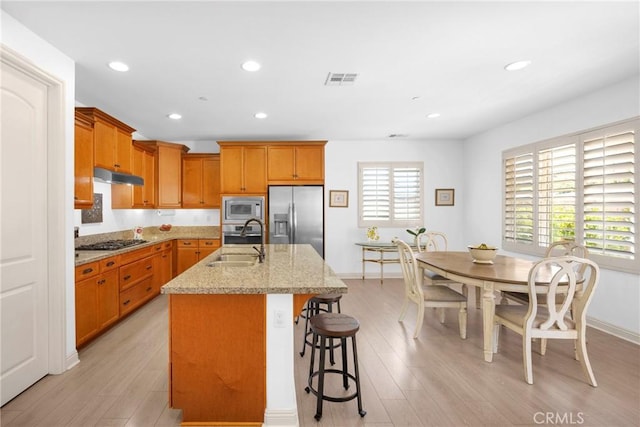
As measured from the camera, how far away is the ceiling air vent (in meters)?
3.00

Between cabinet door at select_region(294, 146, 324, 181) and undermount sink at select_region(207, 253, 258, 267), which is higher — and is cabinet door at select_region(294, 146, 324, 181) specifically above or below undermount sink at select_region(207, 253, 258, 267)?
above

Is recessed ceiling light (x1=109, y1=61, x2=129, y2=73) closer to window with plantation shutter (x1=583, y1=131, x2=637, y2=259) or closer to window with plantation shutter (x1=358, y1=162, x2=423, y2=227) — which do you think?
window with plantation shutter (x1=358, y1=162, x2=423, y2=227)

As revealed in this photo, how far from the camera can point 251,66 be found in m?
2.79

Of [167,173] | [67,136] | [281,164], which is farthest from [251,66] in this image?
[167,173]

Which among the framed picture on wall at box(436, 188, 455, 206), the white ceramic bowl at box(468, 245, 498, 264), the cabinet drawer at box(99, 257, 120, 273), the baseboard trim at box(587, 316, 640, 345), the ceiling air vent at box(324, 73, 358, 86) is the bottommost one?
the baseboard trim at box(587, 316, 640, 345)

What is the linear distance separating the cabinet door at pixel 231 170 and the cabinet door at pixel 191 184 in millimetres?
632

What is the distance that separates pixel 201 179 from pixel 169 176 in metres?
0.51

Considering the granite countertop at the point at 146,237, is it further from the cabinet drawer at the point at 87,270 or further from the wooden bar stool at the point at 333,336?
the wooden bar stool at the point at 333,336

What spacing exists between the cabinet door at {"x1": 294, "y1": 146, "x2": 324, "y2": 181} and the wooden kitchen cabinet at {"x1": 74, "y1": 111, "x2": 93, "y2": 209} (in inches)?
112

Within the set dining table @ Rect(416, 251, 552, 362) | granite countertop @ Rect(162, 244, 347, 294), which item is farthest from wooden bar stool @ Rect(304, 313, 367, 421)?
dining table @ Rect(416, 251, 552, 362)

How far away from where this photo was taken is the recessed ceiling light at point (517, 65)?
2.75 metres

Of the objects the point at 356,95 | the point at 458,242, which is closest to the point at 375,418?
the point at 356,95

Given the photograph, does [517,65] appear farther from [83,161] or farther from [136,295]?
[136,295]

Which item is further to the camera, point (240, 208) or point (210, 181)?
point (210, 181)
